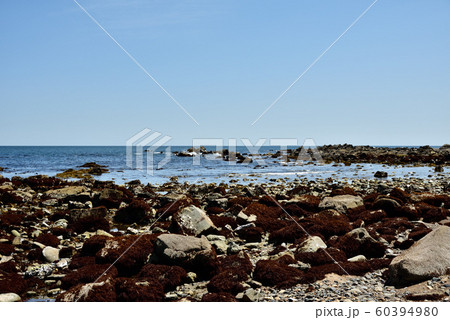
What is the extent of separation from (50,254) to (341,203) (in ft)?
42.0

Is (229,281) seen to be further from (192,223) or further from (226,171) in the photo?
(226,171)

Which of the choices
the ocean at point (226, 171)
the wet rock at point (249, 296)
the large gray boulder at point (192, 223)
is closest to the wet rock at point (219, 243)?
the large gray boulder at point (192, 223)

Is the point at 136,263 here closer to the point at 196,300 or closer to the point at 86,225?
the point at 196,300

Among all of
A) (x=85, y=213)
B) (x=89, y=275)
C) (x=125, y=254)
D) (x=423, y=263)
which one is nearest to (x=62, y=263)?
(x=89, y=275)

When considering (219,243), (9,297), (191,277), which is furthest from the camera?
(219,243)

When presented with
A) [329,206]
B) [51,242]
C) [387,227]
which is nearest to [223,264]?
[51,242]

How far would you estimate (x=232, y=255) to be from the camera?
1023 cm

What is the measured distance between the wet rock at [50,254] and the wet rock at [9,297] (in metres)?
2.72

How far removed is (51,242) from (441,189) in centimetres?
2542

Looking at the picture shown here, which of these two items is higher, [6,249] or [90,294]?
[90,294]

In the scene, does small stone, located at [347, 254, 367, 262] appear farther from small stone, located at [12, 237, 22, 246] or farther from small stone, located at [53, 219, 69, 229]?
small stone, located at [53, 219, 69, 229]

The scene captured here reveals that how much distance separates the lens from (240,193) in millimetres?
24359

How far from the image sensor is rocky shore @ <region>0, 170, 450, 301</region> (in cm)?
730

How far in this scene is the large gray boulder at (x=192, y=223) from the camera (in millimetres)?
12250
